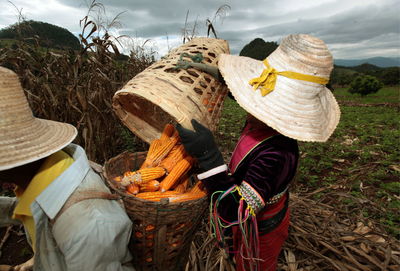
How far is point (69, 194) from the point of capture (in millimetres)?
1151

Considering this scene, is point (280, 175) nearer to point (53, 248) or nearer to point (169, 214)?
point (169, 214)

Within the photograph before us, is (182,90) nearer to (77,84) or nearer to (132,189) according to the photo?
(132,189)

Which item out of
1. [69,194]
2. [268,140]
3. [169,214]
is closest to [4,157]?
[69,194]

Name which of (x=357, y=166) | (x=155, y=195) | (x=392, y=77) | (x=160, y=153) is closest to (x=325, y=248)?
(x=155, y=195)

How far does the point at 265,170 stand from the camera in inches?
53.3

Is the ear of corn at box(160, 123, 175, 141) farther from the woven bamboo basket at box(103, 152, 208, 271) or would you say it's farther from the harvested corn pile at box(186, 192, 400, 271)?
the harvested corn pile at box(186, 192, 400, 271)

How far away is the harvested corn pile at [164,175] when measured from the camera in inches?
70.6

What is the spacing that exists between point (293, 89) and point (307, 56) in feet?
0.62

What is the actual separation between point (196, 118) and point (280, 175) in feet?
2.17

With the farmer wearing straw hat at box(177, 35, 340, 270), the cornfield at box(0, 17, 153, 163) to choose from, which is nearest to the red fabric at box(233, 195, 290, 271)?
the farmer wearing straw hat at box(177, 35, 340, 270)

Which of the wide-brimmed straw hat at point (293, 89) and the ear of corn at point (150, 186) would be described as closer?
the wide-brimmed straw hat at point (293, 89)

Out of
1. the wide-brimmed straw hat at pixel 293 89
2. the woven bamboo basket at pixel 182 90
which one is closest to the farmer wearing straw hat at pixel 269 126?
the wide-brimmed straw hat at pixel 293 89

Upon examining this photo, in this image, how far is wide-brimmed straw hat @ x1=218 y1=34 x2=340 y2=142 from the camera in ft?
4.27

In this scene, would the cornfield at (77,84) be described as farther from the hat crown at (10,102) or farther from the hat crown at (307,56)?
the hat crown at (307,56)
